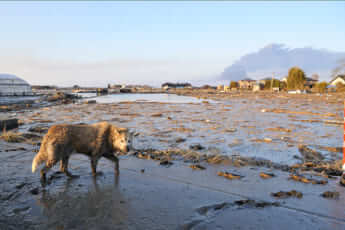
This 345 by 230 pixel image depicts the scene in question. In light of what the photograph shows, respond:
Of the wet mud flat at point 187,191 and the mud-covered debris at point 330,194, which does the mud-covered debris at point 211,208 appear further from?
the mud-covered debris at point 330,194

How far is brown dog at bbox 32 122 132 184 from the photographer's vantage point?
588 cm

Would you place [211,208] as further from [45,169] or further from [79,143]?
[45,169]

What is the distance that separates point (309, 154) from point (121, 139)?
699 centimetres

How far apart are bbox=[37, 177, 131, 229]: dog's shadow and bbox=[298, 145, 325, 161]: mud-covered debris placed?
6.79m

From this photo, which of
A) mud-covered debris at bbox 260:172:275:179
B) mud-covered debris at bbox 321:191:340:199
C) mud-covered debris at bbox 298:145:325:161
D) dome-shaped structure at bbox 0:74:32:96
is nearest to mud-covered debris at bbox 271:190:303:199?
mud-covered debris at bbox 321:191:340:199

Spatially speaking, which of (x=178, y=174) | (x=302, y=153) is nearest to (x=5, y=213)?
(x=178, y=174)

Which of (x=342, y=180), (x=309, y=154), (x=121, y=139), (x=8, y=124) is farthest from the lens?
(x=8, y=124)

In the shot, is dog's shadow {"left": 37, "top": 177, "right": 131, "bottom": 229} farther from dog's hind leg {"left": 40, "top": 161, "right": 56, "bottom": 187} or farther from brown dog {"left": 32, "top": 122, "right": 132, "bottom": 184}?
brown dog {"left": 32, "top": 122, "right": 132, "bottom": 184}

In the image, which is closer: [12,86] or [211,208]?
[211,208]

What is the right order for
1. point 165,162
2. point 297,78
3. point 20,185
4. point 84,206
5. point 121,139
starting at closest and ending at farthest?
point 84,206 → point 20,185 → point 121,139 → point 165,162 → point 297,78

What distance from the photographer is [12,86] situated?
6875 centimetres

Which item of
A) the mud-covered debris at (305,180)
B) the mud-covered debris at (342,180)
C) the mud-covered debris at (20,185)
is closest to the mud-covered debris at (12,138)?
the mud-covered debris at (20,185)

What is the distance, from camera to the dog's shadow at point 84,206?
413 centimetres

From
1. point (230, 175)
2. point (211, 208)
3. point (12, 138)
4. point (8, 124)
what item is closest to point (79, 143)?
point (211, 208)
